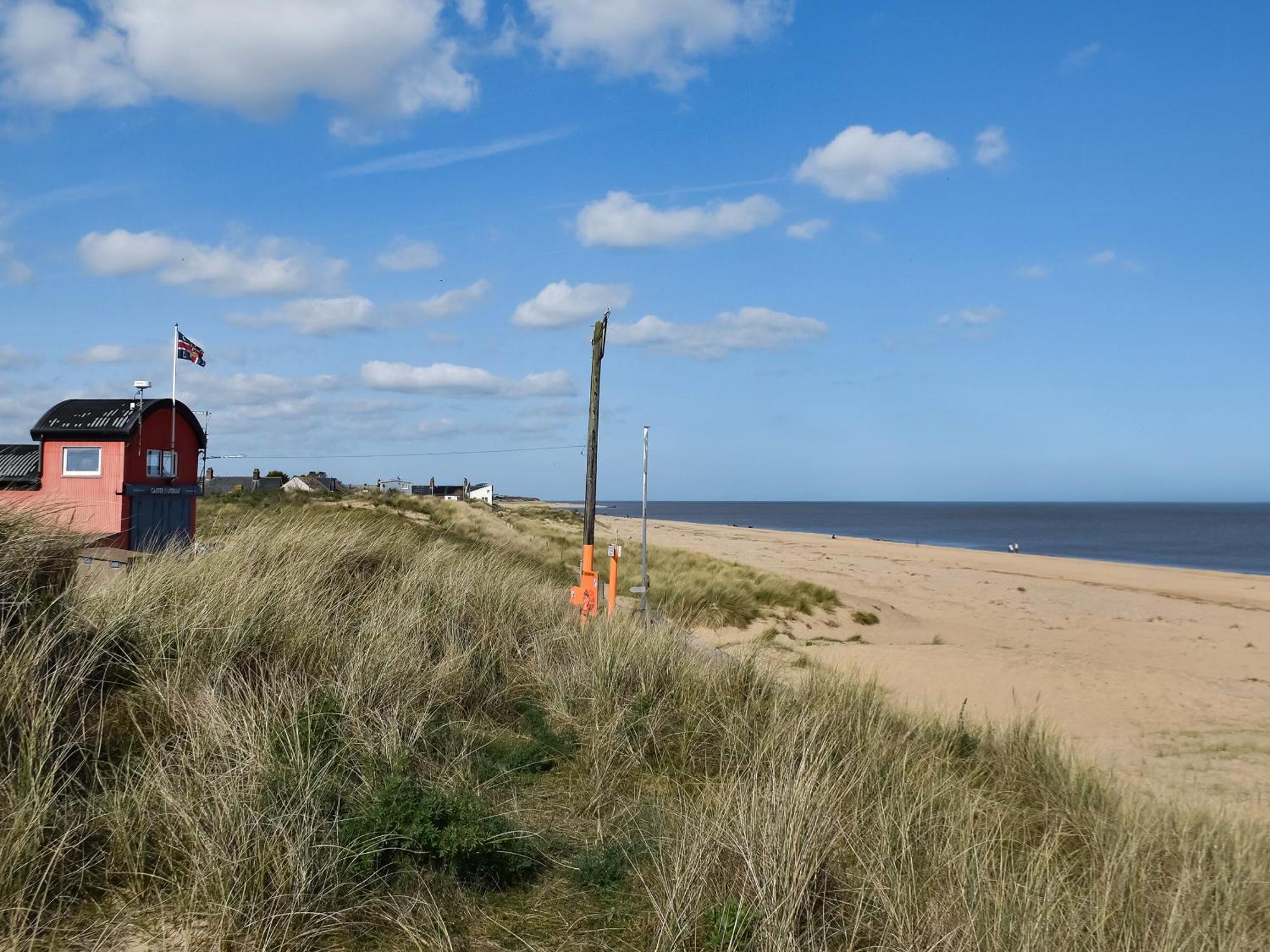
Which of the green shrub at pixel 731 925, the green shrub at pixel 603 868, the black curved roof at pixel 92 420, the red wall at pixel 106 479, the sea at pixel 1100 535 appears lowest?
the sea at pixel 1100 535

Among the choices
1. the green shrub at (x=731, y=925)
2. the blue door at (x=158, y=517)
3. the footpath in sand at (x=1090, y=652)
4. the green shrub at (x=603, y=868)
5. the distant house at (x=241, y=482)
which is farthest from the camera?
the distant house at (x=241, y=482)

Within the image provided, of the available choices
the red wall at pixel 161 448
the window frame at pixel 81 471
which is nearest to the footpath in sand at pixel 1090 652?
the red wall at pixel 161 448

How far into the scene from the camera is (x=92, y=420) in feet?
55.2

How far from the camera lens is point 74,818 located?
370 centimetres

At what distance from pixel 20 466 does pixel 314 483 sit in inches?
1617

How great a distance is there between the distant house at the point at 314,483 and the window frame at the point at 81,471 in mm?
32021

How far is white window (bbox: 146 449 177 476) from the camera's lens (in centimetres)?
1748

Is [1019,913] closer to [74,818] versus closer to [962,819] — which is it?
[962,819]

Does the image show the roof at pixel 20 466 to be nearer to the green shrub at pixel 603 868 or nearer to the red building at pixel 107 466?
the red building at pixel 107 466

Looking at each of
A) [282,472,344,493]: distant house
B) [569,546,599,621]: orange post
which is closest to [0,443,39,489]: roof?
[569,546,599,621]: orange post

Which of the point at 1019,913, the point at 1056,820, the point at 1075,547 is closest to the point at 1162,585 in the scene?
the point at 1075,547

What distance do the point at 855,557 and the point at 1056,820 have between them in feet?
Result: 126

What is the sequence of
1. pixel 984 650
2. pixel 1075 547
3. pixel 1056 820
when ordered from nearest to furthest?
1. pixel 1056 820
2. pixel 984 650
3. pixel 1075 547

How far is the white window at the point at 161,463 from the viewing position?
17.5 meters
